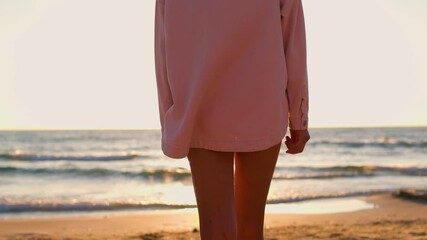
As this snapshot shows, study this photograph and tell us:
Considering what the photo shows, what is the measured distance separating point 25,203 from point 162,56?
768 cm

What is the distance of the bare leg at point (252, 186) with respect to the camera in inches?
85.9

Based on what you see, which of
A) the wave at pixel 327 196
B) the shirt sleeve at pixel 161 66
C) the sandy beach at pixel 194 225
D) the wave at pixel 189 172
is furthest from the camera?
the wave at pixel 189 172

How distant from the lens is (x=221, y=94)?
2096mm

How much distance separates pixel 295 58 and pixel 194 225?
5157 mm

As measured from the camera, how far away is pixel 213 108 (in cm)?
209

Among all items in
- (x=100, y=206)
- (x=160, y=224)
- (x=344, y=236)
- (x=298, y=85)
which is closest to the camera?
(x=298, y=85)

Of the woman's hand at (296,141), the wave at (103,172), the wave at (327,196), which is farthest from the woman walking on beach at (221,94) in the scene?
the wave at (103,172)

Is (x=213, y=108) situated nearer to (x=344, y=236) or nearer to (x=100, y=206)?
(x=344, y=236)

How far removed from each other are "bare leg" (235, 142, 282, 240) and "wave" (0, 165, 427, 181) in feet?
37.6

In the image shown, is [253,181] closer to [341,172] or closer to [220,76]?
[220,76]

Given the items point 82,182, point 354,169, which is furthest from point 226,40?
point 354,169

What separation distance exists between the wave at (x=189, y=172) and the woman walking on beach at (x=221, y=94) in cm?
1164

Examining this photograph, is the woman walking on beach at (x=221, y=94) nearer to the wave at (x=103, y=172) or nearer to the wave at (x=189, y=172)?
the wave at (x=189, y=172)

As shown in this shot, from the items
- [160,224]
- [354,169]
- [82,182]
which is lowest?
[354,169]
